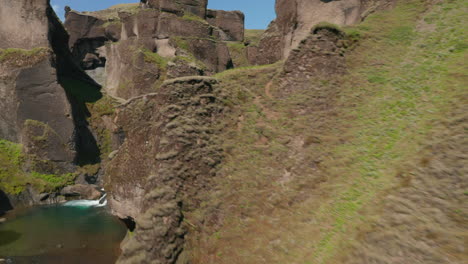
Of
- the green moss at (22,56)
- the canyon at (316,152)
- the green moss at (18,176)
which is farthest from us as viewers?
the green moss at (22,56)

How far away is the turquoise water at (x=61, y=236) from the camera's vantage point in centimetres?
1389

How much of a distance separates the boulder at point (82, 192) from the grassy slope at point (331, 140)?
2169 cm

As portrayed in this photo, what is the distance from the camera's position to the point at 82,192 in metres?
25.5

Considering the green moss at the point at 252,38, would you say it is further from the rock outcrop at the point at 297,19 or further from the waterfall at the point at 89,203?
the waterfall at the point at 89,203

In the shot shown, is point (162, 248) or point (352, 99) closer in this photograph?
point (162, 248)

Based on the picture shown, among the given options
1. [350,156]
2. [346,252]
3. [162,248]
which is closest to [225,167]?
[162,248]

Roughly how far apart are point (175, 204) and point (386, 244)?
5403mm

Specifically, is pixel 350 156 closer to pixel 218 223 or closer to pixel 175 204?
pixel 218 223

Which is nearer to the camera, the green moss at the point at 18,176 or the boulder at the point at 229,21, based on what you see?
the green moss at the point at 18,176

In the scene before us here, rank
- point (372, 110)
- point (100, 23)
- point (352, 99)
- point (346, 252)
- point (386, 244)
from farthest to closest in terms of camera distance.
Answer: point (100, 23) < point (352, 99) < point (372, 110) < point (346, 252) < point (386, 244)

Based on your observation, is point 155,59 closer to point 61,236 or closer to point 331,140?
point 61,236

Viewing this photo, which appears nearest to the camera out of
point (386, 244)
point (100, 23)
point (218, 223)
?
point (386, 244)

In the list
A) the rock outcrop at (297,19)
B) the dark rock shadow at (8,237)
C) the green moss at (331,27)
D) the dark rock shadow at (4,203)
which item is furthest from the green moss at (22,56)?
the green moss at (331,27)

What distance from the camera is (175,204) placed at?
7.64 m
